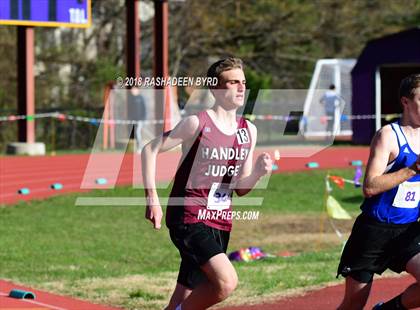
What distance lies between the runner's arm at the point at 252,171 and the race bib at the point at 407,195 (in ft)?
2.79

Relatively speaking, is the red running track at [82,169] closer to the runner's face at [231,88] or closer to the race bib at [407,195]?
the runner's face at [231,88]

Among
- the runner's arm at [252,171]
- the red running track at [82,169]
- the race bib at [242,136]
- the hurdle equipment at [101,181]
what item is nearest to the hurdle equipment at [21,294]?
the red running track at [82,169]

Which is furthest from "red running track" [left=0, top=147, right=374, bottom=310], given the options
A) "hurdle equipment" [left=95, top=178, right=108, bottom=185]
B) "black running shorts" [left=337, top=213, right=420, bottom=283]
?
"black running shorts" [left=337, top=213, right=420, bottom=283]

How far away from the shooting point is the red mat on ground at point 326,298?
8250mm

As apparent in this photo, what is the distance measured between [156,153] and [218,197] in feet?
1.59

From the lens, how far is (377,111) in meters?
31.3

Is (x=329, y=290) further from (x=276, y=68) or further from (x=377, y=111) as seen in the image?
(x=276, y=68)

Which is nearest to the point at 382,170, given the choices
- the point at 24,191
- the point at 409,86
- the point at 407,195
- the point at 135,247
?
the point at 407,195

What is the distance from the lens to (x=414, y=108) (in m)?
6.23

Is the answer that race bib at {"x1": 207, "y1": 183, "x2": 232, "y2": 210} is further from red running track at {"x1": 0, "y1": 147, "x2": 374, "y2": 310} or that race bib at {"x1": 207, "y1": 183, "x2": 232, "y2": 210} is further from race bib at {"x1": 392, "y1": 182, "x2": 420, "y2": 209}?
red running track at {"x1": 0, "y1": 147, "x2": 374, "y2": 310}

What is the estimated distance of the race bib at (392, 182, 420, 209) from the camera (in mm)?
6301

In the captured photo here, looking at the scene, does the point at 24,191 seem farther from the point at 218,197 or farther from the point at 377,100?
the point at 377,100

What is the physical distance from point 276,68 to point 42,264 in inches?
1318

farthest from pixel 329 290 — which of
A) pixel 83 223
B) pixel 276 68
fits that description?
pixel 276 68
